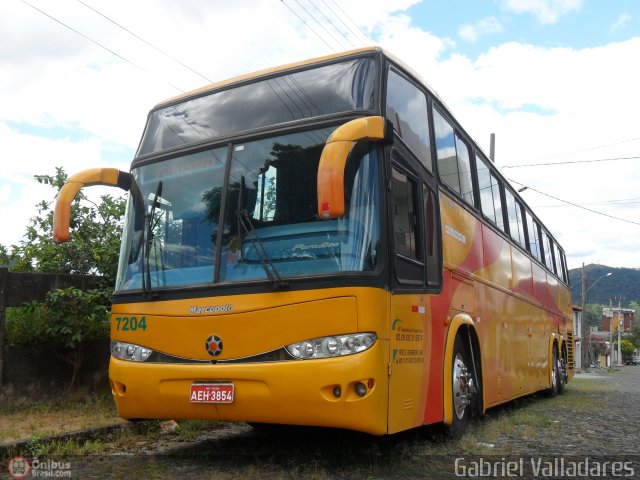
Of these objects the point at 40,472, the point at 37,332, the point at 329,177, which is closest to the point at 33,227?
the point at 37,332

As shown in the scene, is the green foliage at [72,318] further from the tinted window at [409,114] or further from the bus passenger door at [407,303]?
the tinted window at [409,114]

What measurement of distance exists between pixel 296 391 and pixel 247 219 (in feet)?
4.68

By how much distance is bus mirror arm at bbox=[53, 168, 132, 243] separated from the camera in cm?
566

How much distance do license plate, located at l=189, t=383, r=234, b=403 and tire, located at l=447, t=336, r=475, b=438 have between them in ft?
7.75

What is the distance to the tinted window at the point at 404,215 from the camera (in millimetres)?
5434

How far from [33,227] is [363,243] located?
21.1 ft

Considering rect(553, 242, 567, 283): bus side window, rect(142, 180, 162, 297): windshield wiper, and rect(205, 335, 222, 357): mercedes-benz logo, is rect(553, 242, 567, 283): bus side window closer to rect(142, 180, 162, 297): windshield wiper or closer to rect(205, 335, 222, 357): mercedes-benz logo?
rect(142, 180, 162, 297): windshield wiper

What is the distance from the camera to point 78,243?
9273mm

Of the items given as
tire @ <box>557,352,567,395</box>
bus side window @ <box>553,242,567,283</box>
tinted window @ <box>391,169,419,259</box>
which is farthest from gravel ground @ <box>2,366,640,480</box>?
bus side window @ <box>553,242,567,283</box>

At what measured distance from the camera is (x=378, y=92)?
5.55 metres

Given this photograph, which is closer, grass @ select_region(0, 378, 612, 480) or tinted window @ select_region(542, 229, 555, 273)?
grass @ select_region(0, 378, 612, 480)

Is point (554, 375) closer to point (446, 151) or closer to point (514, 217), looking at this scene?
point (514, 217)

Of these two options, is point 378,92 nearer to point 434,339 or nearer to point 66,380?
point 434,339

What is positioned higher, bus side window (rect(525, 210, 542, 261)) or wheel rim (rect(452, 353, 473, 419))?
bus side window (rect(525, 210, 542, 261))
